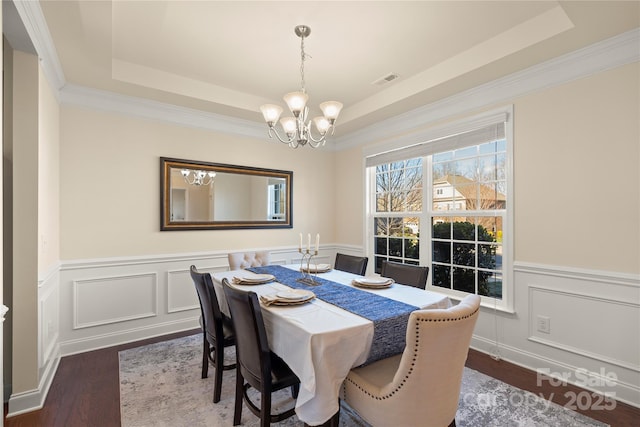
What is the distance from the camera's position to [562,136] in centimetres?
268

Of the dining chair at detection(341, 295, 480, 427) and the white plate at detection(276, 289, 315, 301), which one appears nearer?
the dining chair at detection(341, 295, 480, 427)

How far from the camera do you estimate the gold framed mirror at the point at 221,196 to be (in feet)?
12.3

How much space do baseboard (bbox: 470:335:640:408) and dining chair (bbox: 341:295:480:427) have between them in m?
1.59

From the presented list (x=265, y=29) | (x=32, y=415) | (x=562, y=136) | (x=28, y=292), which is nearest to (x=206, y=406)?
(x=32, y=415)

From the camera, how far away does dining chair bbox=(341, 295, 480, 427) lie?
145cm

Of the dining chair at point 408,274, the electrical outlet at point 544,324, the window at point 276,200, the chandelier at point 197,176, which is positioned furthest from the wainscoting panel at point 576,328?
the chandelier at point 197,176

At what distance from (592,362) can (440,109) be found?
101 inches

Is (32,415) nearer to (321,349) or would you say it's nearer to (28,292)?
(28,292)

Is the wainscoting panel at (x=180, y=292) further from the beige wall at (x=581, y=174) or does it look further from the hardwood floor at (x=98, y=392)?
the beige wall at (x=581, y=174)

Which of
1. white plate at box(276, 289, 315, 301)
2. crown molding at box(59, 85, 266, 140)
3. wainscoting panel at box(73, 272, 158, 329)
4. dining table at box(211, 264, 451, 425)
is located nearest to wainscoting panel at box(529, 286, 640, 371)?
dining table at box(211, 264, 451, 425)

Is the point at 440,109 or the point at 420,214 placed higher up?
the point at 440,109

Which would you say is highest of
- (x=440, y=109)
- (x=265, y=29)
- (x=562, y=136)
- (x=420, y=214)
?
(x=265, y=29)

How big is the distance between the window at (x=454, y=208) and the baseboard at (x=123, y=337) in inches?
100

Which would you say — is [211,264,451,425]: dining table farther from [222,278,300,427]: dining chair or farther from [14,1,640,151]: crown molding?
[14,1,640,151]: crown molding
